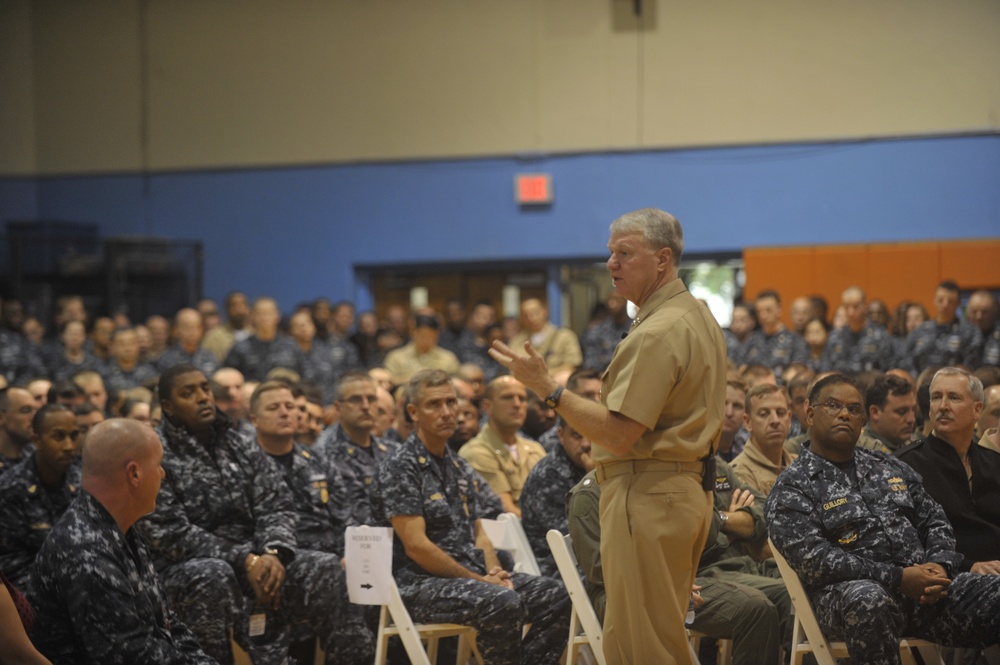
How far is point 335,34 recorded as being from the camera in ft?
36.7

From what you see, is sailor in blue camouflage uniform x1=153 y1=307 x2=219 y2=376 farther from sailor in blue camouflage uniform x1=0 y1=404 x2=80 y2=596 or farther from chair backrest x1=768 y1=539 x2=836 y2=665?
chair backrest x1=768 y1=539 x2=836 y2=665

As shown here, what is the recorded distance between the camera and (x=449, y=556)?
4152mm

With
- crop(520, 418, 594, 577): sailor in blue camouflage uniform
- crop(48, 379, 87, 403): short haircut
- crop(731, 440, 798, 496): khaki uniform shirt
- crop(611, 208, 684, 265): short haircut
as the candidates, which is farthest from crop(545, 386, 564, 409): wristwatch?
crop(48, 379, 87, 403): short haircut

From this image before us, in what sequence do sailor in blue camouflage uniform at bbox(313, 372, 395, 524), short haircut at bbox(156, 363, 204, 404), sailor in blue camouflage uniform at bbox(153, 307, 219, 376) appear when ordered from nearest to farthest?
short haircut at bbox(156, 363, 204, 404)
sailor in blue camouflage uniform at bbox(313, 372, 395, 524)
sailor in blue camouflage uniform at bbox(153, 307, 219, 376)

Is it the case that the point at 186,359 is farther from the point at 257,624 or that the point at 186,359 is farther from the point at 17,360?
the point at 257,624

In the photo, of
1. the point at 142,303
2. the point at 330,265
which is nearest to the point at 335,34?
the point at 330,265

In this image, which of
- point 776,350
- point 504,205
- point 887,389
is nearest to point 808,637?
point 887,389

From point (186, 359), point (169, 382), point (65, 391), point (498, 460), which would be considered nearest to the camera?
point (169, 382)

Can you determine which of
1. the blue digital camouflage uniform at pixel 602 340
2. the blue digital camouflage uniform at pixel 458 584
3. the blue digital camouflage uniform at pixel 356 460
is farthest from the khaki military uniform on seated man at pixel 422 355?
the blue digital camouflage uniform at pixel 458 584

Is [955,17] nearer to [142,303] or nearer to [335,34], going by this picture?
[335,34]

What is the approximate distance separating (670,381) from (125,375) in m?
6.45

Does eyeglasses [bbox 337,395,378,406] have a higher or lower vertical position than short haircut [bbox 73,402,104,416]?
higher

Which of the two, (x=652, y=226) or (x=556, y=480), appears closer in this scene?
(x=652, y=226)

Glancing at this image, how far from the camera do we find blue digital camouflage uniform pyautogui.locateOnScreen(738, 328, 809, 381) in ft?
26.3
